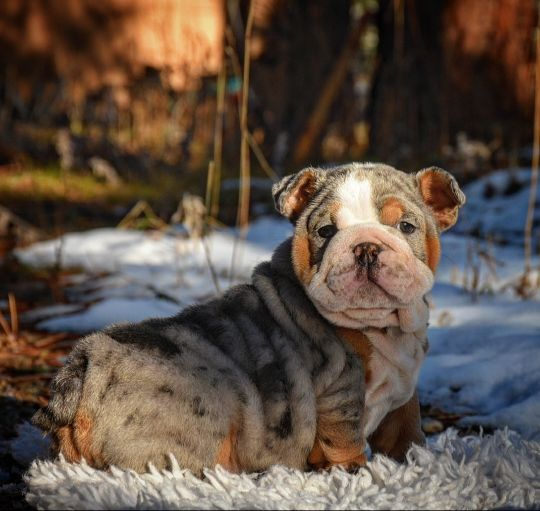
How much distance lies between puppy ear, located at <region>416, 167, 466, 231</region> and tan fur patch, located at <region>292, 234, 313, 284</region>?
51 centimetres

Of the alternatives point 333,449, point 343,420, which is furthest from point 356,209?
point 333,449

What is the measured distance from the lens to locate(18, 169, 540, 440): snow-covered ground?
11.3 ft

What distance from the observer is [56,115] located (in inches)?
412

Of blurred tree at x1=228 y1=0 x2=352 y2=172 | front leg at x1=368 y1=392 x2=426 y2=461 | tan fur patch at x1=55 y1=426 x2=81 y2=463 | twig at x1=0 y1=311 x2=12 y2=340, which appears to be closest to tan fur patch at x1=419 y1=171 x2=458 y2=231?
front leg at x1=368 y1=392 x2=426 y2=461

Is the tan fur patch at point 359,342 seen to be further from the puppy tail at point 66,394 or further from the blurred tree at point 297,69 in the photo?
the blurred tree at point 297,69

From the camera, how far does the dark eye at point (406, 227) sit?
2688 mm

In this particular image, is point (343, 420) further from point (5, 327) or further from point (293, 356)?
point (5, 327)

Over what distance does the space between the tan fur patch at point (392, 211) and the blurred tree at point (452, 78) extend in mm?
4896

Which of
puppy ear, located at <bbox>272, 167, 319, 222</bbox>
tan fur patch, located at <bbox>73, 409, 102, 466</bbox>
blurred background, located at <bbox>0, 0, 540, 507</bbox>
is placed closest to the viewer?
tan fur patch, located at <bbox>73, 409, 102, 466</bbox>

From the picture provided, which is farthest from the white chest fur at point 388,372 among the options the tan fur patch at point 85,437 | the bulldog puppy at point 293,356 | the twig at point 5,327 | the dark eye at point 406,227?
the twig at point 5,327

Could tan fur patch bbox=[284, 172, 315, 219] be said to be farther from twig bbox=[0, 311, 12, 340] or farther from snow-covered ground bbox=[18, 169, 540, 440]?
twig bbox=[0, 311, 12, 340]

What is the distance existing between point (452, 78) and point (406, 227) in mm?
6158

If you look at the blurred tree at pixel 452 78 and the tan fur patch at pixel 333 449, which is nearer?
the tan fur patch at pixel 333 449

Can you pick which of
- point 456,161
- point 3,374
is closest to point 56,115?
point 456,161
